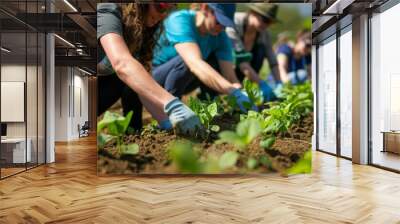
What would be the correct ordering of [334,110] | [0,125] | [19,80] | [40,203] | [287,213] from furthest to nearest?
1. [334,110]
2. [19,80]
3. [0,125]
4. [40,203]
5. [287,213]

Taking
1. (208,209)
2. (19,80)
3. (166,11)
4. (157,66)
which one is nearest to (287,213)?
(208,209)

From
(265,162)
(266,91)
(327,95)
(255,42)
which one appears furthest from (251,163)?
(327,95)

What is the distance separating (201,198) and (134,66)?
2406 mm

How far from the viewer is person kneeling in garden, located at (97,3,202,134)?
6332mm

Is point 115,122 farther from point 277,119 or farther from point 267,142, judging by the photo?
point 277,119

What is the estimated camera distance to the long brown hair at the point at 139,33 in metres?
6.33

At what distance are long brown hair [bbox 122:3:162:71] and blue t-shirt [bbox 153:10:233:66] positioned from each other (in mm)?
105

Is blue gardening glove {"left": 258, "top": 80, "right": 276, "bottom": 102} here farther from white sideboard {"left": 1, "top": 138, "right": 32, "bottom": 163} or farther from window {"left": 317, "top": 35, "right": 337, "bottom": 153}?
window {"left": 317, "top": 35, "right": 337, "bottom": 153}

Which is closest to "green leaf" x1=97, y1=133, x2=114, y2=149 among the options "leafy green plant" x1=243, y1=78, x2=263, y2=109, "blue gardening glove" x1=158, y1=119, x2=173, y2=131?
"blue gardening glove" x1=158, y1=119, x2=173, y2=131

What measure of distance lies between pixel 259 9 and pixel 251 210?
326cm

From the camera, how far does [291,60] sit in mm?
6371

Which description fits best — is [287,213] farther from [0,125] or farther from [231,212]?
[0,125]

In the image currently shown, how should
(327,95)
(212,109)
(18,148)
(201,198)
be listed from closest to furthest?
1. (201,198)
2. (212,109)
3. (18,148)
4. (327,95)

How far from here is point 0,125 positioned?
20.1 ft
